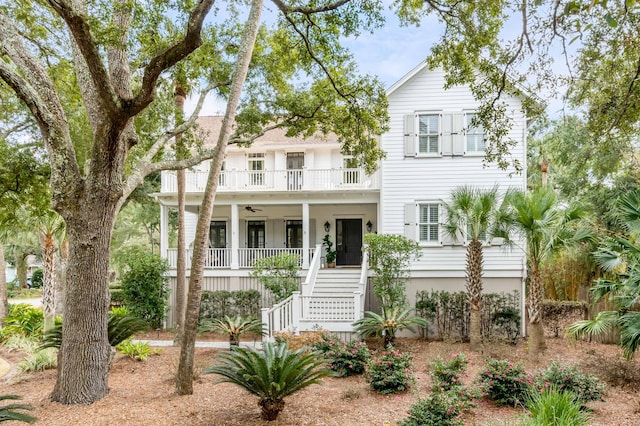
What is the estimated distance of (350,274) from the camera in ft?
51.5

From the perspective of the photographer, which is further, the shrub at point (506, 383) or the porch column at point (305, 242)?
the porch column at point (305, 242)

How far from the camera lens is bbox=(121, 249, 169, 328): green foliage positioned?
47.9 feet

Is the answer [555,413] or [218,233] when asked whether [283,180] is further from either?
[555,413]

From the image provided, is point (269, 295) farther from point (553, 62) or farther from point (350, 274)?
point (553, 62)

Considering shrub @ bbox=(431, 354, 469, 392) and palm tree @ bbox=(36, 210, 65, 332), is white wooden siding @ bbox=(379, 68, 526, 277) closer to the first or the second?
shrub @ bbox=(431, 354, 469, 392)

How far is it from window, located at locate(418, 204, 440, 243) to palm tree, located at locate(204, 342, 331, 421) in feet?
28.7

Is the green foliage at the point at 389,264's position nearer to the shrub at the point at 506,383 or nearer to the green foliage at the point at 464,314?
the green foliage at the point at 464,314

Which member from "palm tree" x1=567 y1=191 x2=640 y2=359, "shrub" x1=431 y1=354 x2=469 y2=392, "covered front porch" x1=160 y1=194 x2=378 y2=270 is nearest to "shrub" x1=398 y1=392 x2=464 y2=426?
"shrub" x1=431 y1=354 x2=469 y2=392

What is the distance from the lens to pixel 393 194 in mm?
14297

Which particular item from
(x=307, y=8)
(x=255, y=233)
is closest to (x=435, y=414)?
(x=307, y=8)

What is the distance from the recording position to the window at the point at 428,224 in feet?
46.2

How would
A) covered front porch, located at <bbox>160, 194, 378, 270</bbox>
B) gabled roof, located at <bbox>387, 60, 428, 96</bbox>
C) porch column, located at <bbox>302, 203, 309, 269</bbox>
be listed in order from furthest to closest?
covered front porch, located at <bbox>160, 194, 378, 270</bbox>, porch column, located at <bbox>302, 203, 309, 269</bbox>, gabled roof, located at <bbox>387, 60, 428, 96</bbox>

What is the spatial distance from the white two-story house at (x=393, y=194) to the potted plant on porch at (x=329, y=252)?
24 cm

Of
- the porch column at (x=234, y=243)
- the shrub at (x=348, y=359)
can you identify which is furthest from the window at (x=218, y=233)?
the shrub at (x=348, y=359)
